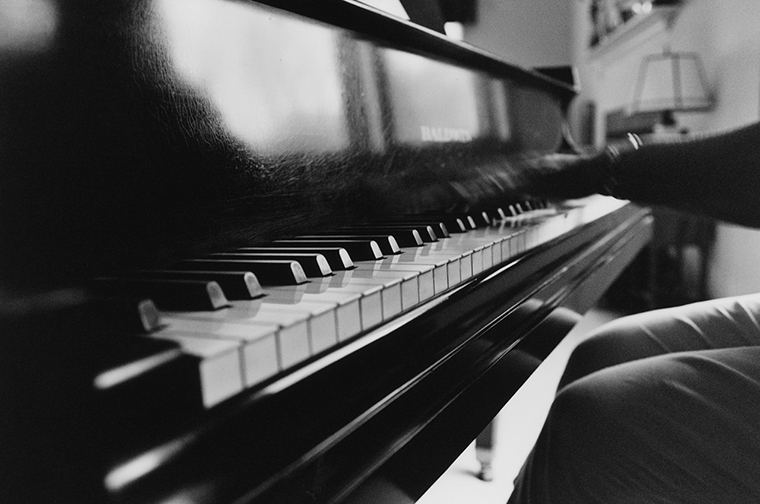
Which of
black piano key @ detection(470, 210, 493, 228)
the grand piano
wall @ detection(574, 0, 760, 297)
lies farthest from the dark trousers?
wall @ detection(574, 0, 760, 297)

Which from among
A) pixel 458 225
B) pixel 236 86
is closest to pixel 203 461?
pixel 236 86

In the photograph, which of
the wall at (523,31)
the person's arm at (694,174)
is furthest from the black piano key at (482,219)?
the wall at (523,31)

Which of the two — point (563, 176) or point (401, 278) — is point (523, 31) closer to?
point (563, 176)

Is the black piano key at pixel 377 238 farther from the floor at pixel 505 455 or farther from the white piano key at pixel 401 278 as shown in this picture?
the floor at pixel 505 455

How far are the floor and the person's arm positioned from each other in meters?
0.85

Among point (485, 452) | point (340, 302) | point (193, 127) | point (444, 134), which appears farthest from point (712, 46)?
point (340, 302)

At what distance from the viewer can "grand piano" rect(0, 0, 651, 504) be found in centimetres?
38

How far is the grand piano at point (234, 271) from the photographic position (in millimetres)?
379

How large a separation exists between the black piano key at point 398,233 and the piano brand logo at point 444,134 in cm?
39

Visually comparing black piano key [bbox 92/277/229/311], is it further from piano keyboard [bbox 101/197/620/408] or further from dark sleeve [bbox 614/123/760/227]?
dark sleeve [bbox 614/123/760/227]

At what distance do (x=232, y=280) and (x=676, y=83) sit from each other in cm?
278

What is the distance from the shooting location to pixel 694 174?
0.92 metres

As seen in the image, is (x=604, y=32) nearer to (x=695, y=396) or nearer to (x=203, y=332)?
(x=695, y=396)

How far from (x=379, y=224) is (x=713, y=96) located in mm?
2696
